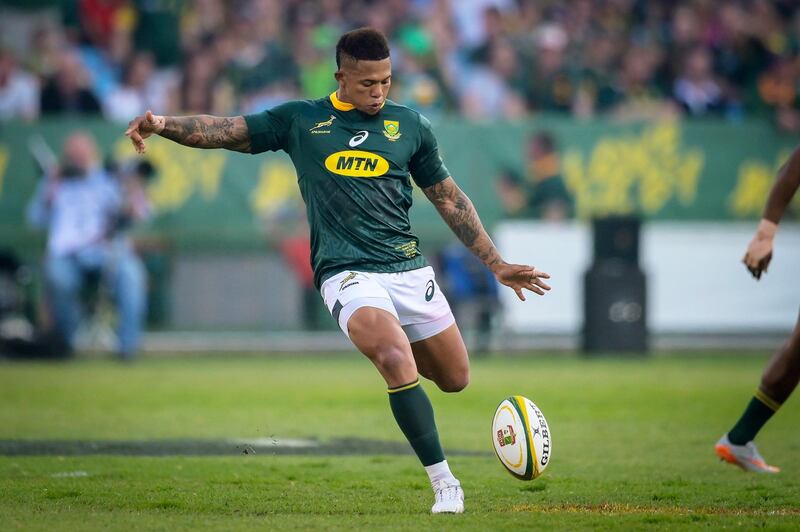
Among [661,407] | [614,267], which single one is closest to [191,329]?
[614,267]

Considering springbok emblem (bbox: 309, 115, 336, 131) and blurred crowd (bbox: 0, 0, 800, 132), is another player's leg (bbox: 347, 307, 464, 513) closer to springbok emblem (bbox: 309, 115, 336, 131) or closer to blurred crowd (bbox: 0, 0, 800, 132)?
springbok emblem (bbox: 309, 115, 336, 131)

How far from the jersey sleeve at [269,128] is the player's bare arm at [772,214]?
293 centimetres

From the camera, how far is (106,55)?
869 inches

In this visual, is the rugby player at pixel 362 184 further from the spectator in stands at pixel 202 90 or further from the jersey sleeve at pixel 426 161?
the spectator in stands at pixel 202 90

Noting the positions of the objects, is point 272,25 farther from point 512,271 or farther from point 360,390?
point 512,271

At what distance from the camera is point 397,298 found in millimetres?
7664

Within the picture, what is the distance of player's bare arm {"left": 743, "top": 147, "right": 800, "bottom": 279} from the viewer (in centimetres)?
830

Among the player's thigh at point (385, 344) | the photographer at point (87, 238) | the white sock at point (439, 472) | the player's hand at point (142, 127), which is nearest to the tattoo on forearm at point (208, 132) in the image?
the player's hand at point (142, 127)

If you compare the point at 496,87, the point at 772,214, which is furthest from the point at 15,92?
the point at 772,214

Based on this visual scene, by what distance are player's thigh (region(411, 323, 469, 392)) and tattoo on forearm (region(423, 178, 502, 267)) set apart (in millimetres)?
537

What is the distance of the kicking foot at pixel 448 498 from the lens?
714 cm

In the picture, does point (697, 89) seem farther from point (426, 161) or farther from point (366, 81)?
point (366, 81)

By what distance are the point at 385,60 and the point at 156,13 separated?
15.6 metres

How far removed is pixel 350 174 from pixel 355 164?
0.07 m
